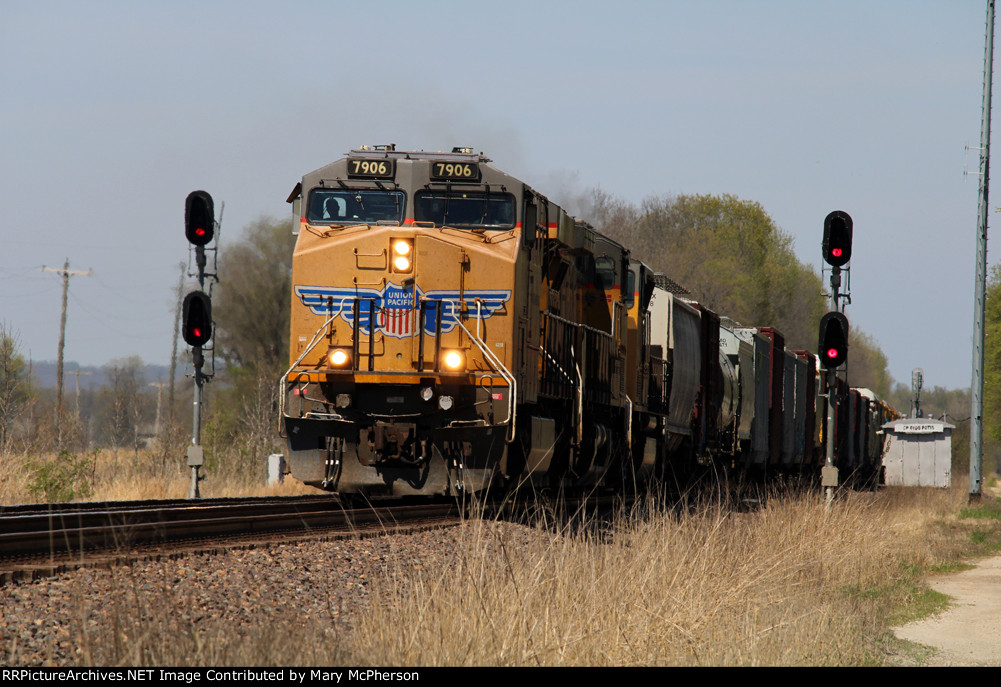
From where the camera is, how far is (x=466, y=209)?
1268 centimetres

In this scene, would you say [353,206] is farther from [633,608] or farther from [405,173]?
[633,608]

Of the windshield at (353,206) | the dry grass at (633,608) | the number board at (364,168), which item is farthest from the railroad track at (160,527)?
the number board at (364,168)

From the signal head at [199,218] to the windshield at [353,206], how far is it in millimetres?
3289

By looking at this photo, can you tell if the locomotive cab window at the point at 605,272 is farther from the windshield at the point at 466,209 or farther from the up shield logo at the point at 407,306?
the up shield logo at the point at 407,306

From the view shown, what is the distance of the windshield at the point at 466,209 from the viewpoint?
12.6 meters

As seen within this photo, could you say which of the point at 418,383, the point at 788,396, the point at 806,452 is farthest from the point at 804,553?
the point at 806,452

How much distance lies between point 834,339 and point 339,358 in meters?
7.34

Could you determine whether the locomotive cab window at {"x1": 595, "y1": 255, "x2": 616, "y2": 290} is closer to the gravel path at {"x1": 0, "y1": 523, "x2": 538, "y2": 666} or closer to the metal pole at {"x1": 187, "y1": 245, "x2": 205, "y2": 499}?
the metal pole at {"x1": 187, "y1": 245, "x2": 205, "y2": 499}

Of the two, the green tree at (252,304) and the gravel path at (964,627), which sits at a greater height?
the green tree at (252,304)

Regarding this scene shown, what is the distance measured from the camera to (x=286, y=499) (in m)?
16.2

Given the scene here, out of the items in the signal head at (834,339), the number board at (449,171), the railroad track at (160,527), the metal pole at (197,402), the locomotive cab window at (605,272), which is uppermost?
the number board at (449,171)

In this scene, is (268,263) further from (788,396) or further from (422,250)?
(422,250)

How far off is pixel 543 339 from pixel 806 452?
21.6 meters

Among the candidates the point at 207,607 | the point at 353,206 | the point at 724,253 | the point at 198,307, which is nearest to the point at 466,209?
the point at 353,206
